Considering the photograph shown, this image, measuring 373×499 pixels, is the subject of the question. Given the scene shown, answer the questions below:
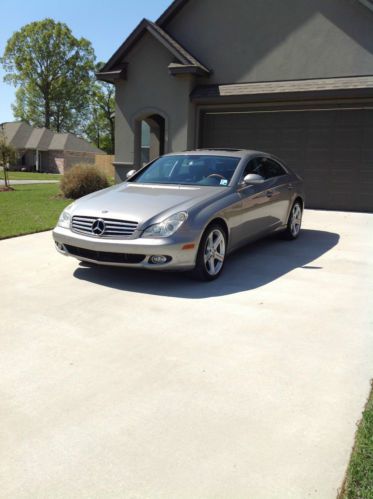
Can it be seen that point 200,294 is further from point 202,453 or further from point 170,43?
point 170,43

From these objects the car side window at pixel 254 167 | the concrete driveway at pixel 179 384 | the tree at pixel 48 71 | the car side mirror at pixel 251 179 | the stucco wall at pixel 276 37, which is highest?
the tree at pixel 48 71

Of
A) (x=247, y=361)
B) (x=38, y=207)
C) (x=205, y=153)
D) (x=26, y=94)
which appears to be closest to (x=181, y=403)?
(x=247, y=361)

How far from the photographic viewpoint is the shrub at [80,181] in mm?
15477

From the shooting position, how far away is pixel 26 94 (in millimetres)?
66562

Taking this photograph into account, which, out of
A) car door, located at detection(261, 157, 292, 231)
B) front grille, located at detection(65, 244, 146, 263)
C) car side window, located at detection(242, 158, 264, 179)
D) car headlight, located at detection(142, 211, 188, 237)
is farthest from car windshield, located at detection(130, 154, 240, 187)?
front grille, located at detection(65, 244, 146, 263)

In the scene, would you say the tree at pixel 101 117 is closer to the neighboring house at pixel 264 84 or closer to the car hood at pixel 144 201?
the neighboring house at pixel 264 84

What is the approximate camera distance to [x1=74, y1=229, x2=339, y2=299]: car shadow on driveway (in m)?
5.48

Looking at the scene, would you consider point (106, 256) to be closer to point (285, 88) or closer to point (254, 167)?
point (254, 167)

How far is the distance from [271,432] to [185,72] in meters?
13.1

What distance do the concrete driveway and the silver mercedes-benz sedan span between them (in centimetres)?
38

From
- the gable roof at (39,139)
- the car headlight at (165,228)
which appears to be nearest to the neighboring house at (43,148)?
the gable roof at (39,139)

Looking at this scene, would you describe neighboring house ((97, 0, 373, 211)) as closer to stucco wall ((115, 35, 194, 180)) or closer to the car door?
stucco wall ((115, 35, 194, 180))

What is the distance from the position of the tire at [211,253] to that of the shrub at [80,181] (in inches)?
410

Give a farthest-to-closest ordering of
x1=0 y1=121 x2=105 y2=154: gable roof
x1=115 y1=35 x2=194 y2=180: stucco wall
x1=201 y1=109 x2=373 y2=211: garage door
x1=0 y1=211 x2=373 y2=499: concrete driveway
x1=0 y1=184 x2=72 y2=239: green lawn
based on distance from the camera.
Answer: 1. x1=0 y1=121 x2=105 y2=154: gable roof
2. x1=115 y1=35 x2=194 y2=180: stucco wall
3. x1=201 y1=109 x2=373 y2=211: garage door
4. x1=0 y1=184 x2=72 y2=239: green lawn
5. x1=0 y1=211 x2=373 y2=499: concrete driveway
